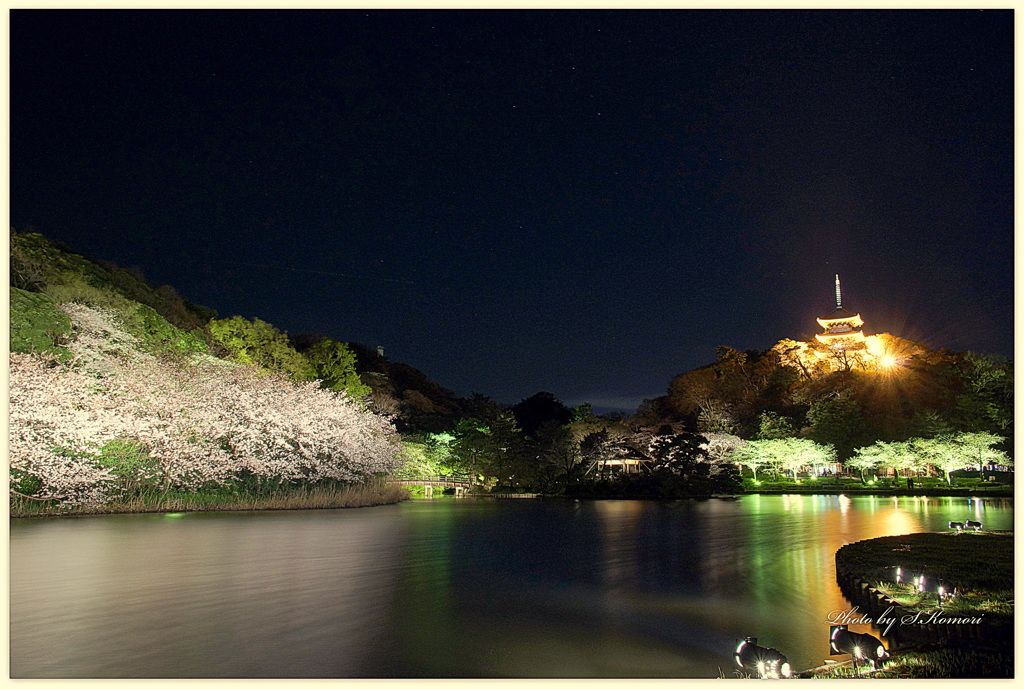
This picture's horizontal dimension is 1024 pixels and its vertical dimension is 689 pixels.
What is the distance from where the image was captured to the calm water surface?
5.17 m

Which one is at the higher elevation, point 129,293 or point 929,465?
point 129,293

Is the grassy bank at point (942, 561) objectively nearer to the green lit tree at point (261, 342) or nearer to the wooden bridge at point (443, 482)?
the wooden bridge at point (443, 482)

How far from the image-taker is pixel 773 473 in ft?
114

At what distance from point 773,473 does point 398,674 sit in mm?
33006

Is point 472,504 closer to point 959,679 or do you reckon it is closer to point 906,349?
point 959,679

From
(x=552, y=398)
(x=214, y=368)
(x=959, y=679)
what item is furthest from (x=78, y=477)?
(x=552, y=398)

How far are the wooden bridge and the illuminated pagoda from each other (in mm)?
33227

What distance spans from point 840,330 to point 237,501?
51.1m

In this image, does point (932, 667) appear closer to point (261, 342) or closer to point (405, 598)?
point (405, 598)

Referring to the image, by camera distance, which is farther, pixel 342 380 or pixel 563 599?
pixel 342 380

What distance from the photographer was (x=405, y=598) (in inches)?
289

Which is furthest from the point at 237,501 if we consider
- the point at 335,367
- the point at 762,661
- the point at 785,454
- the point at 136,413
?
the point at 785,454

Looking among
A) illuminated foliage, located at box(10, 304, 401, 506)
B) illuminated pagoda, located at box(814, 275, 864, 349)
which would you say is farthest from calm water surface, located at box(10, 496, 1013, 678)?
illuminated pagoda, located at box(814, 275, 864, 349)

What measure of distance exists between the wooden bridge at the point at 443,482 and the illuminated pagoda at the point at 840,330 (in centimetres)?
3323
